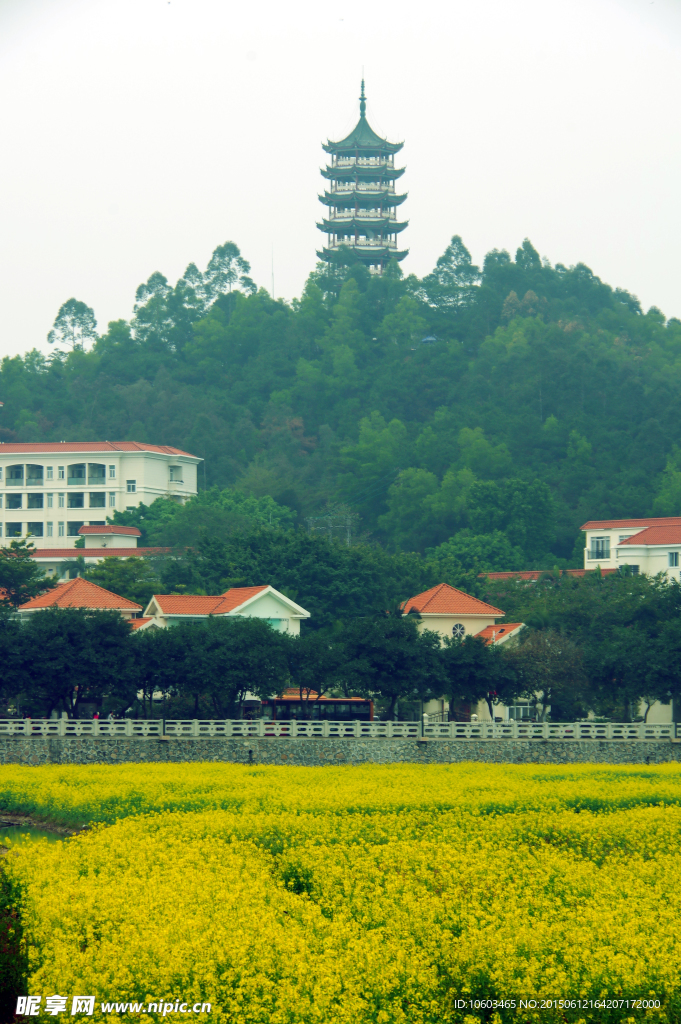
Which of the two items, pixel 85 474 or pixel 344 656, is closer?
pixel 344 656

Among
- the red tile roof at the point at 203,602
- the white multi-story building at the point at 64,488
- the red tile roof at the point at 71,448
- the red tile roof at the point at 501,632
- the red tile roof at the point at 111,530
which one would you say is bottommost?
the red tile roof at the point at 501,632

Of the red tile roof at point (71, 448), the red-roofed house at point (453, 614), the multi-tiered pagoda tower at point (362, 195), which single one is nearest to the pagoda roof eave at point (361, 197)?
the multi-tiered pagoda tower at point (362, 195)

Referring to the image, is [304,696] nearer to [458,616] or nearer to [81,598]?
[458,616]

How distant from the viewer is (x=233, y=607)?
181 ft

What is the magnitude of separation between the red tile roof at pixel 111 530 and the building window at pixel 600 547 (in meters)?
30.0

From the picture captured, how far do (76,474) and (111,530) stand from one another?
28.2 feet

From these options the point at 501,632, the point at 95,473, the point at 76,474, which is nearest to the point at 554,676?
the point at 501,632

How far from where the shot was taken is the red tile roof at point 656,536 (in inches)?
2724

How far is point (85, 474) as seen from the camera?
3472 inches

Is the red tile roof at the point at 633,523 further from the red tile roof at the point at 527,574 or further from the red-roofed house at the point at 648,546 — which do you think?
the red tile roof at the point at 527,574

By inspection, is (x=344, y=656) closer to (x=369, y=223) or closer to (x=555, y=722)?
(x=555, y=722)

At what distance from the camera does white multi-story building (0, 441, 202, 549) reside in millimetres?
87938

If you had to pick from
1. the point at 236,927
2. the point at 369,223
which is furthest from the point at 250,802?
the point at 369,223

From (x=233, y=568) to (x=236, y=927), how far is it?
48072 mm
